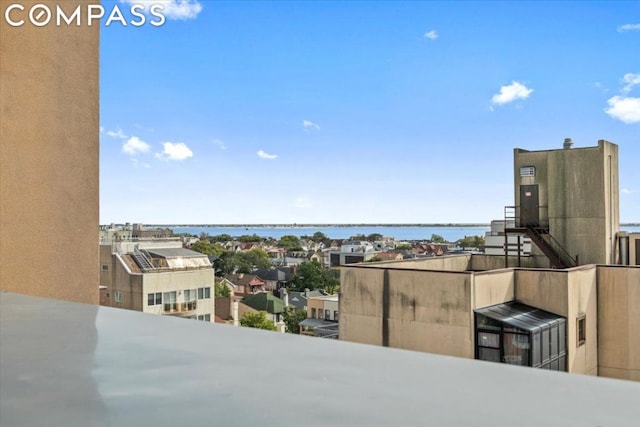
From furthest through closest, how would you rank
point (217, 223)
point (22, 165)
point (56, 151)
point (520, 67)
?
point (217, 223), point (520, 67), point (56, 151), point (22, 165)

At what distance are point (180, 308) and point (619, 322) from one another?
31.2 ft

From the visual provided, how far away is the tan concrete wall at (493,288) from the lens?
634cm

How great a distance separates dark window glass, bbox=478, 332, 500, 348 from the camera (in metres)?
6.14

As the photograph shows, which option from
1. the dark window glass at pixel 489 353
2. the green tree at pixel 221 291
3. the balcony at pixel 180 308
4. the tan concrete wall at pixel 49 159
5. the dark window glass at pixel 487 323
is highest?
the tan concrete wall at pixel 49 159

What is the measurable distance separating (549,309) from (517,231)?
2515 mm

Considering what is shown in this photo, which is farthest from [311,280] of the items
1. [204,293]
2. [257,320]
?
[204,293]

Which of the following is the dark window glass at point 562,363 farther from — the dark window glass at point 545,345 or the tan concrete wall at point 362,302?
the tan concrete wall at point 362,302

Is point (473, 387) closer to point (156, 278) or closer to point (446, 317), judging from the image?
point (446, 317)

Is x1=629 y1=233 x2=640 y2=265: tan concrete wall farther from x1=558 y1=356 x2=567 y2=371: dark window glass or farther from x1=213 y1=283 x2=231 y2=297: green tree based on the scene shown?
x1=213 y1=283 x2=231 y2=297: green tree

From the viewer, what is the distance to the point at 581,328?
701 centimetres

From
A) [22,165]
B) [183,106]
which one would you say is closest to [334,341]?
[22,165]

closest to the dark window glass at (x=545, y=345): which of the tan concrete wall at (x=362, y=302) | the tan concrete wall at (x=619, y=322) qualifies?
the tan concrete wall at (x=619, y=322)

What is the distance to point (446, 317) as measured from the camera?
21.1 feet

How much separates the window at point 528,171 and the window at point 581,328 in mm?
2861
